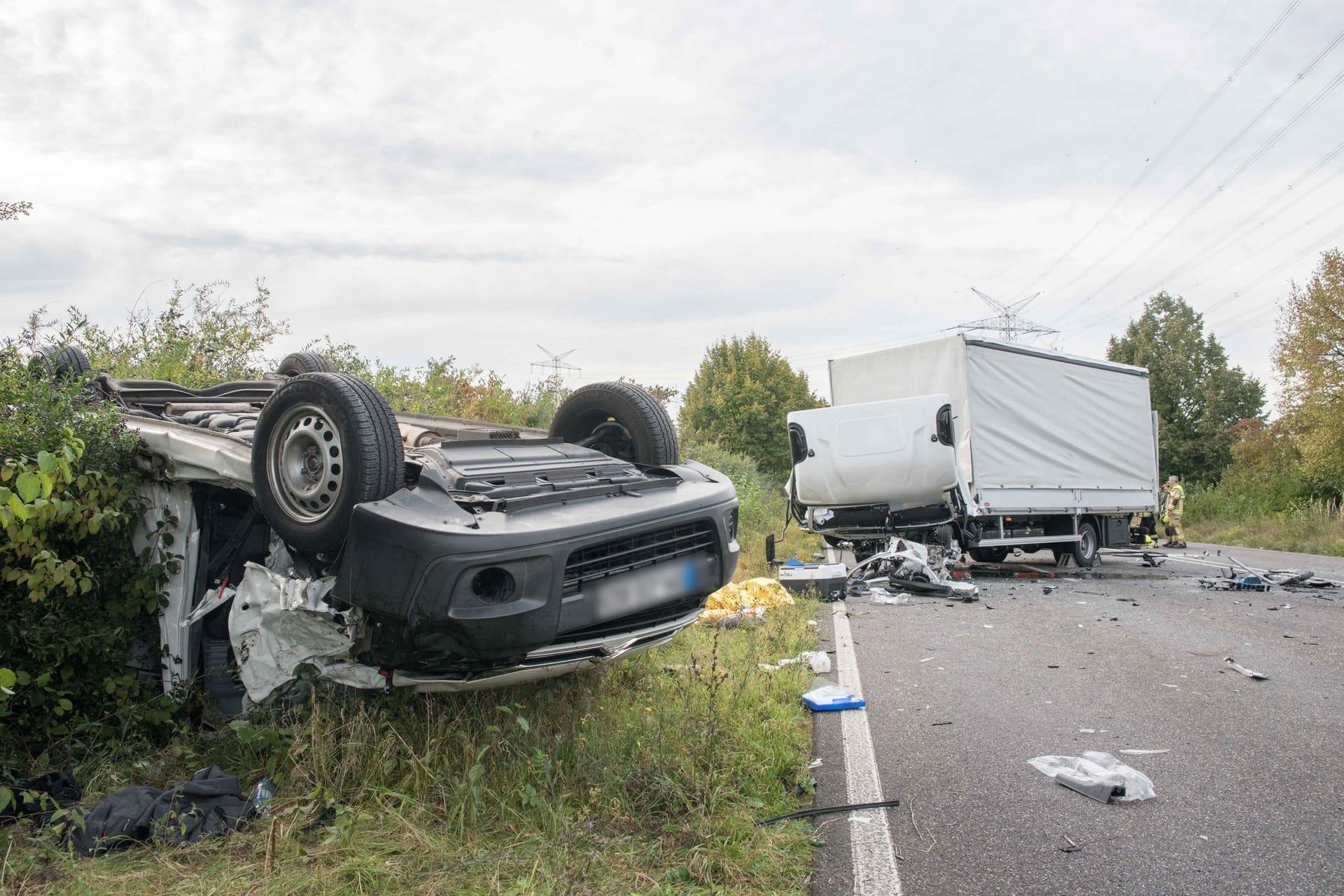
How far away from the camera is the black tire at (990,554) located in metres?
14.3

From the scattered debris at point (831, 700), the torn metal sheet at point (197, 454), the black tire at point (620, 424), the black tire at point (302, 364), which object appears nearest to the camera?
the torn metal sheet at point (197, 454)

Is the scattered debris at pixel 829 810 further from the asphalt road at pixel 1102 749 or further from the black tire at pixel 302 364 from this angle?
the black tire at pixel 302 364

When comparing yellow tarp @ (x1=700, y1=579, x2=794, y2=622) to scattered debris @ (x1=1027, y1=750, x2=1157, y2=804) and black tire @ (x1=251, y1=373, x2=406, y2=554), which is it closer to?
scattered debris @ (x1=1027, y1=750, x2=1157, y2=804)

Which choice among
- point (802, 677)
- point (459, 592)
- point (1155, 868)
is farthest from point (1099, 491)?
point (459, 592)

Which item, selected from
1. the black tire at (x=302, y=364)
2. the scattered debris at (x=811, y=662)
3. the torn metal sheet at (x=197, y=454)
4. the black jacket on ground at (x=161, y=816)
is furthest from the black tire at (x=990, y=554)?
the black jacket on ground at (x=161, y=816)

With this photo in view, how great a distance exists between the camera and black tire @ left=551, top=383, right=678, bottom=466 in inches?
181

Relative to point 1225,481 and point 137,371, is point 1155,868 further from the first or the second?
point 1225,481

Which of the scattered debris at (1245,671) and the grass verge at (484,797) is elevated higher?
the grass verge at (484,797)

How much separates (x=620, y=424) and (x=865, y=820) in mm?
2333

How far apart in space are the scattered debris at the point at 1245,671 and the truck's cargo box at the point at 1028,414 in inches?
210

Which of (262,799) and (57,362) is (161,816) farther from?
(57,362)

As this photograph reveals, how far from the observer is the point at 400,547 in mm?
3053

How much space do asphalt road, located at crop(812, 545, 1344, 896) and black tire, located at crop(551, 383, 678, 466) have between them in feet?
5.45

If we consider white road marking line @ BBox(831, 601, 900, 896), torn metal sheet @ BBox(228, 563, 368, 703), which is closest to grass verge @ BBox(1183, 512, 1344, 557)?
white road marking line @ BBox(831, 601, 900, 896)
